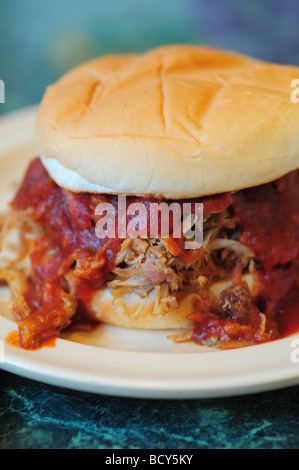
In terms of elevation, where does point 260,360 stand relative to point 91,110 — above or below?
below

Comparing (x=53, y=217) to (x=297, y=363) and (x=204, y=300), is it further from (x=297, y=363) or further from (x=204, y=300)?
(x=297, y=363)

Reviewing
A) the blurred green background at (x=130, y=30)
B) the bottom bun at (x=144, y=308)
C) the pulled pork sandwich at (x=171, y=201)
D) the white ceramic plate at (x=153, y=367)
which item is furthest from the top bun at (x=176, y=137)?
the blurred green background at (x=130, y=30)

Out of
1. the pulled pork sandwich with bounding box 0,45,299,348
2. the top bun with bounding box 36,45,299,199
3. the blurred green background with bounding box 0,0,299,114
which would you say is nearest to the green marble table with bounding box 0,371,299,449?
the pulled pork sandwich with bounding box 0,45,299,348

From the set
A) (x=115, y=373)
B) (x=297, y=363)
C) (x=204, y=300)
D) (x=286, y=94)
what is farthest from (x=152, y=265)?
(x=286, y=94)

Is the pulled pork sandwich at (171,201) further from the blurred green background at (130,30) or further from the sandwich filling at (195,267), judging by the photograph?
the blurred green background at (130,30)

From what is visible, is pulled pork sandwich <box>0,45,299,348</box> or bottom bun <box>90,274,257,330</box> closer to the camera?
pulled pork sandwich <box>0,45,299,348</box>

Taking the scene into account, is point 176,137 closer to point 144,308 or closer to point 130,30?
point 144,308

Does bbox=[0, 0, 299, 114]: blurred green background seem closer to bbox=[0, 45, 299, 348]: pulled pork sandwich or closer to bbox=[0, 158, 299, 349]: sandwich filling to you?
bbox=[0, 45, 299, 348]: pulled pork sandwich
